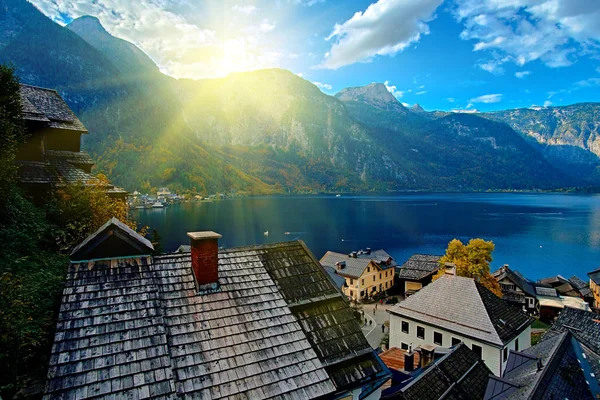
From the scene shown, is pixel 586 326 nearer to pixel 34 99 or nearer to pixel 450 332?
pixel 450 332

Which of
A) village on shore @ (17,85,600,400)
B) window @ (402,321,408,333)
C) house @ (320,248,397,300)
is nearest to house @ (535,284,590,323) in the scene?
house @ (320,248,397,300)

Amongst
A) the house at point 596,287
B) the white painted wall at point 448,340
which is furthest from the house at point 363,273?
the house at point 596,287

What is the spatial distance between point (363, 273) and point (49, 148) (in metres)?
48.0

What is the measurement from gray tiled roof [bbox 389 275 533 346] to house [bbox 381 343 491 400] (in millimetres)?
8411

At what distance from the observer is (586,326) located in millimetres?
30859

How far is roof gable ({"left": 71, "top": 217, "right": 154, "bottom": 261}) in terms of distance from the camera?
9.22 m

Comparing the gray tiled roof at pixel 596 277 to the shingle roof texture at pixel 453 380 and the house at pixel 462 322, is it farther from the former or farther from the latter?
the shingle roof texture at pixel 453 380

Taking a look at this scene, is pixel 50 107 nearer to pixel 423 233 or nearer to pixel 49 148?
pixel 49 148

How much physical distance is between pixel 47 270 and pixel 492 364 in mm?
31393

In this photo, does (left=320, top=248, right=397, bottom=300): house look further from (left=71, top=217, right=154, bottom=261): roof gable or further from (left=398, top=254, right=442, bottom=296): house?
(left=71, top=217, right=154, bottom=261): roof gable

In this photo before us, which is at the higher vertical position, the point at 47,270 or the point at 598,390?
the point at 47,270

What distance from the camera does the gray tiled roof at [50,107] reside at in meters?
23.7

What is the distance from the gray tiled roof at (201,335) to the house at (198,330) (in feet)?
0.08

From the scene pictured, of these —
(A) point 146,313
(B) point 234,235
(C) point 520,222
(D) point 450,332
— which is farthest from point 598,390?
(C) point 520,222
